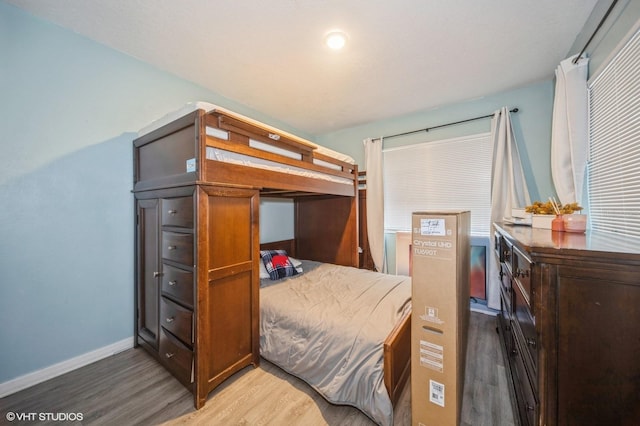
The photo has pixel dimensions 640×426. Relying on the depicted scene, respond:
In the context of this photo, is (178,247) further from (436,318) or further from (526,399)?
(526,399)

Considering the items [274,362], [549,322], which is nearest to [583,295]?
[549,322]

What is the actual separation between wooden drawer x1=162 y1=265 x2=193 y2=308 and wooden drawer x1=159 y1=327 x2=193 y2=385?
313 mm

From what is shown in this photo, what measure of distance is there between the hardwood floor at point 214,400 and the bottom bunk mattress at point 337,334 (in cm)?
11

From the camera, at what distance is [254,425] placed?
54.7 inches

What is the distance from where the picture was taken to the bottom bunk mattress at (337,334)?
1430 mm

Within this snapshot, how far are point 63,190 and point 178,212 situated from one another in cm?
103

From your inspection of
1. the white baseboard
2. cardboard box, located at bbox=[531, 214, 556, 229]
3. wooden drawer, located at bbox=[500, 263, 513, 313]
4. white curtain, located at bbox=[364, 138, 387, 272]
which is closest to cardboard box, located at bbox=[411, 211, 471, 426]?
wooden drawer, located at bbox=[500, 263, 513, 313]

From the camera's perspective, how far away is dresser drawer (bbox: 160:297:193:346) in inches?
62.7

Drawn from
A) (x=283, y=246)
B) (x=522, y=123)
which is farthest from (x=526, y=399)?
(x=283, y=246)

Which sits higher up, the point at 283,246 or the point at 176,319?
the point at 283,246

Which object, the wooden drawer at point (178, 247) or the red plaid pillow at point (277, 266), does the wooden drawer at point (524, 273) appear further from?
the red plaid pillow at point (277, 266)

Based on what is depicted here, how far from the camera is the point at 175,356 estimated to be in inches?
67.2

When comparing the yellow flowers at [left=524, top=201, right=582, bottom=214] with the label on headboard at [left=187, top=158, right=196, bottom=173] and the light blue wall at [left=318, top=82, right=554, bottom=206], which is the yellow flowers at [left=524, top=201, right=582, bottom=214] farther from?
the label on headboard at [left=187, top=158, right=196, bottom=173]

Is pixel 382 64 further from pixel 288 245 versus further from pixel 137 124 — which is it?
pixel 288 245
